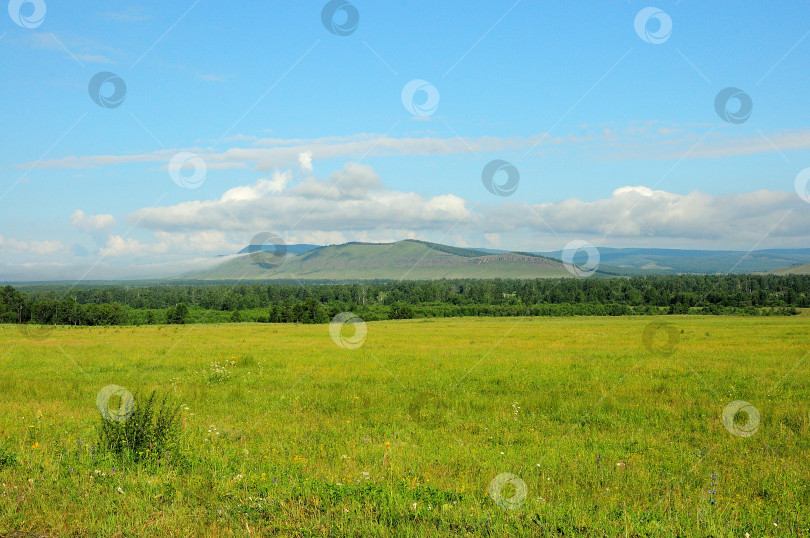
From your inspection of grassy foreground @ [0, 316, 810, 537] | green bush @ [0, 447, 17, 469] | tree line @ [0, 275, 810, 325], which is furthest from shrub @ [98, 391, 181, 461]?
tree line @ [0, 275, 810, 325]

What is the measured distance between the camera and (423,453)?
10156 mm

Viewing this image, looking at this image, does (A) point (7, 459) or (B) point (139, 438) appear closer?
(A) point (7, 459)

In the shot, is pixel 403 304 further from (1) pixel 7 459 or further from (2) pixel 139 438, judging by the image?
(1) pixel 7 459

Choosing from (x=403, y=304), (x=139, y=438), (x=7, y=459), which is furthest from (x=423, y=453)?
(x=403, y=304)

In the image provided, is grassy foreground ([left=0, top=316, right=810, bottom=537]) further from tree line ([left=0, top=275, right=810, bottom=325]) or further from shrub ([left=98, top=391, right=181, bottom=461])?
tree line ([left=0, top=275, right=810, bottom=325])

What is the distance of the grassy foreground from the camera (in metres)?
6.34

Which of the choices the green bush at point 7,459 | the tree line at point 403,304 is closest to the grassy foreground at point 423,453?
the green bush at point 7,459

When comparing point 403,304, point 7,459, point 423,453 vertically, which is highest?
point 7,459

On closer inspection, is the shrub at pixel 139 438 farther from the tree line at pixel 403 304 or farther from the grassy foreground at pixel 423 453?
the tree line at pixel 403 304

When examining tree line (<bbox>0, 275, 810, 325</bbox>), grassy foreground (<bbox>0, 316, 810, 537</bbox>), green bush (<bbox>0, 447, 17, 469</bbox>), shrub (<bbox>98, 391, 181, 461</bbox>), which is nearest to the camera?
grassy foreground (<bbox>0, 316, 810, 537</bbox>)

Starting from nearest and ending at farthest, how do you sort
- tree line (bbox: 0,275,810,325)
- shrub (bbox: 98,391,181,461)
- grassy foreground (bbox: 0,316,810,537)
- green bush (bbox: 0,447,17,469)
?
grassy foreground (bbox: 0,316,810,537), green bush (bbox: 0,447,17,469), shrub (bbox: 98,391,181,461), tree line (bbox: 0,275,810,325)

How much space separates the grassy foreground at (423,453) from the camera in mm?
6336

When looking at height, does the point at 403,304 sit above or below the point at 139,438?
below

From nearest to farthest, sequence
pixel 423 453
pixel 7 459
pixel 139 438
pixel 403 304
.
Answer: pixel 7 459 → pixel 139 438 → pixel 423 453 → pixel 403 304
